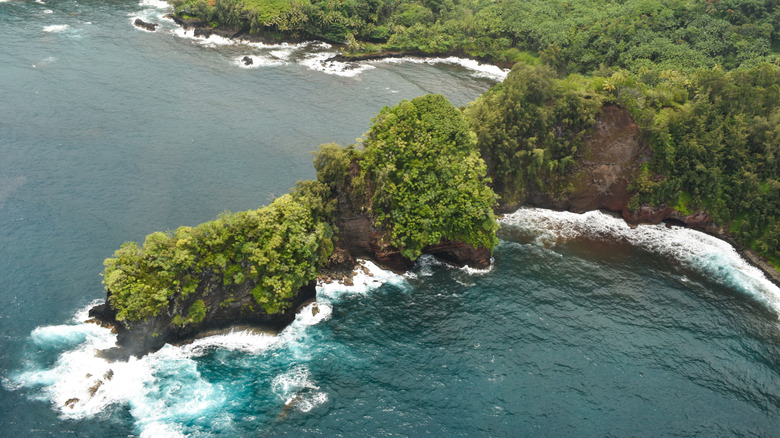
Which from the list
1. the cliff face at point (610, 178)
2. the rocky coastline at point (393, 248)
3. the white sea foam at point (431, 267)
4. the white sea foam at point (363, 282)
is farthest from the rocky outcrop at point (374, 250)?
the cliff face at point (610, 178)

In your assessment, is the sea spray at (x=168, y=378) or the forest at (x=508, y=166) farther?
the forest at (x=508, y=166)

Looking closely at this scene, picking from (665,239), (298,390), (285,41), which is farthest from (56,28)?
(665,239)

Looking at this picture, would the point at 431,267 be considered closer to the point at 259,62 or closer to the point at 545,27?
the point at 259,62

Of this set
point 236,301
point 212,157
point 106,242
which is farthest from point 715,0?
point 106,242

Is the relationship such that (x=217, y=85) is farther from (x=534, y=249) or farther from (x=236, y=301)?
(x=534, y=249)

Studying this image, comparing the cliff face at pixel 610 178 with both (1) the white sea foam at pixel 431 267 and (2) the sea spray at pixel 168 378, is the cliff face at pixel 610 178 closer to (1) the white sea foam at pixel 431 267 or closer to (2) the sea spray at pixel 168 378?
(1) the white sea foam at pixel 431 267

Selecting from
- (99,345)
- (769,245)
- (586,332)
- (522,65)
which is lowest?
(99,345)

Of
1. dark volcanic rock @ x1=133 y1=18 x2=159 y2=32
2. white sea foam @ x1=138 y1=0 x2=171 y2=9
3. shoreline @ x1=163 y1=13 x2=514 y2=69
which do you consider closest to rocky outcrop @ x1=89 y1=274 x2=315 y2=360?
shoreline @ x1=163 y1=13 x2=514 y2=69
